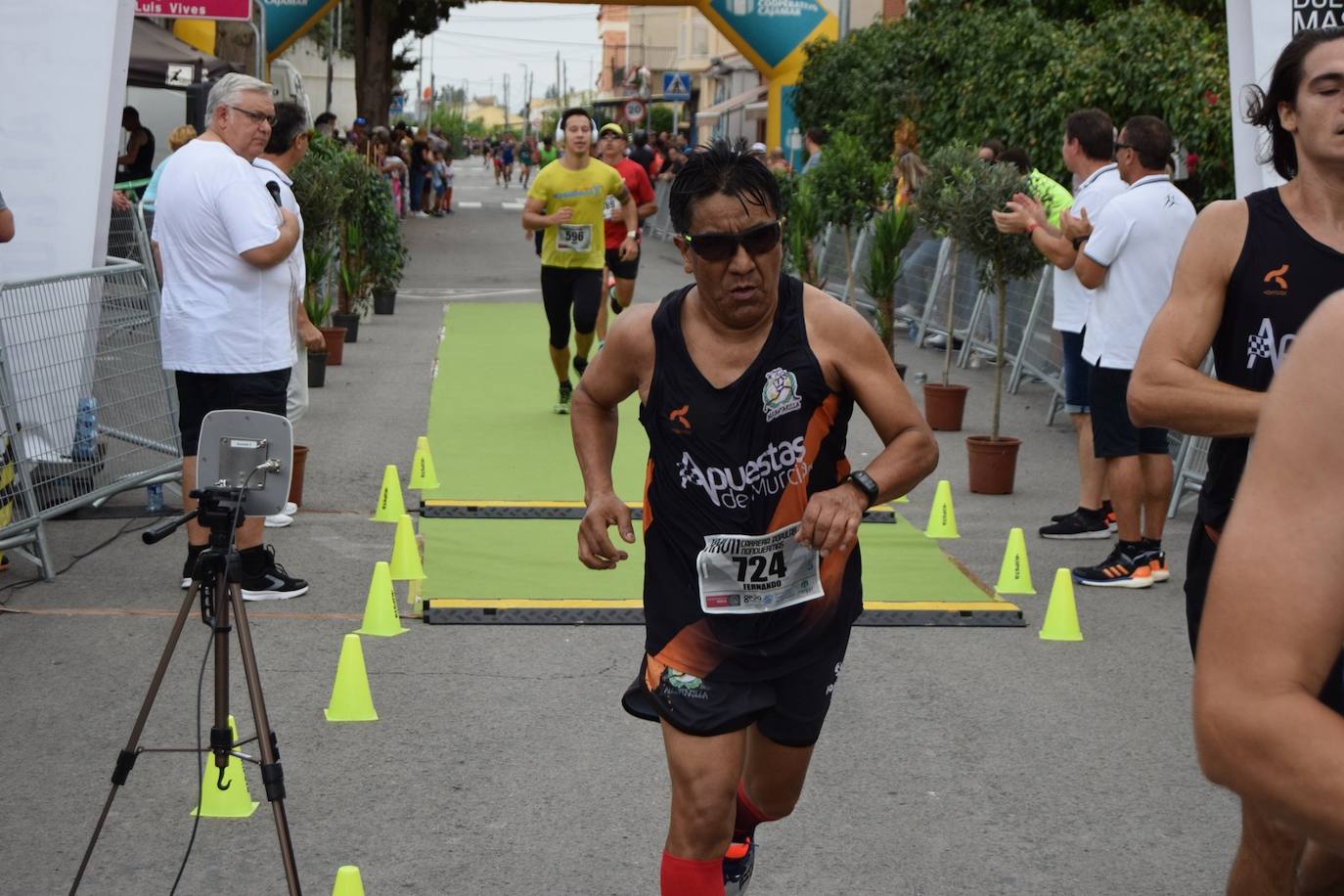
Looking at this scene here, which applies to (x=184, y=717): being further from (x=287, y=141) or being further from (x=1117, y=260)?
(x=1117, y=260)

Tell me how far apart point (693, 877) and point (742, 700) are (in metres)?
0.39

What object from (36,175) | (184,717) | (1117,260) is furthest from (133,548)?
(1117,260)

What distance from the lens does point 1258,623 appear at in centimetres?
140

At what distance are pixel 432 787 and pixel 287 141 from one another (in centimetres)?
389

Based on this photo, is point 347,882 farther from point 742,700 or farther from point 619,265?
point 619,265

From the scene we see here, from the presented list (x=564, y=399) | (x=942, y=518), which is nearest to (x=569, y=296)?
(x=564, y=399)

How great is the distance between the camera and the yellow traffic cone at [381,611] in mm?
7109

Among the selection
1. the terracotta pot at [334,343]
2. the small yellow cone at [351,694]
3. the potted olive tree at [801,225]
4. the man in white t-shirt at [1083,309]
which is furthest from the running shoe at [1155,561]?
the terracotta pot at [334,343]

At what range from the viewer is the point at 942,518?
9.40m

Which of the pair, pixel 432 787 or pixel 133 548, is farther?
pixel 133 548

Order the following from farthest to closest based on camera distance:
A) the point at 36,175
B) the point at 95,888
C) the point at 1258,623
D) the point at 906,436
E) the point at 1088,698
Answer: the point at 36,175 < the point at 1088,698 < the point at 95,888 < the point at 906,436 < the point at 1258,623

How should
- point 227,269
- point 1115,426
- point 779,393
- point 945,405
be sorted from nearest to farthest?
1. point 779,393
2. point 227,269
3. point 1115,426
4. point 945,405

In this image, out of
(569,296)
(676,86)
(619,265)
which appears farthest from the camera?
(676,86)

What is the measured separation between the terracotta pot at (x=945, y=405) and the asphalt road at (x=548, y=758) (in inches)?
157
